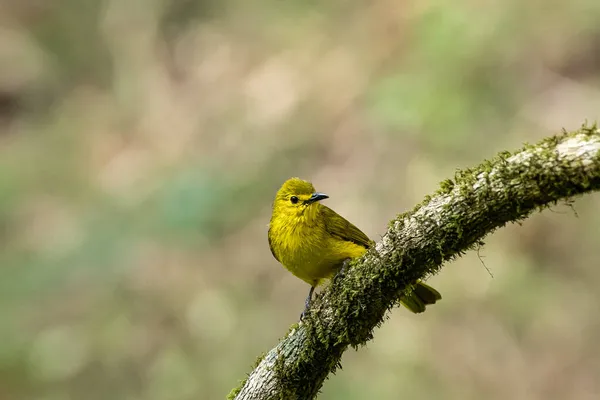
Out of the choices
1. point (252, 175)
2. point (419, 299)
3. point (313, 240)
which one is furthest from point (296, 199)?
point (252, 175)

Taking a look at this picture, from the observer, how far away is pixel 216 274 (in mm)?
7301

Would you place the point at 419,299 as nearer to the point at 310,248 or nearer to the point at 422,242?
the point at 310,248

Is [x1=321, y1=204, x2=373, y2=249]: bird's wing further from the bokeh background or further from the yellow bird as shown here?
the bokeh background

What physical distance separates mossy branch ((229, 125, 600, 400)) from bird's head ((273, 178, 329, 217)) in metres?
0.97

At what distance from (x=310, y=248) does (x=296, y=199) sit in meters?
0.37

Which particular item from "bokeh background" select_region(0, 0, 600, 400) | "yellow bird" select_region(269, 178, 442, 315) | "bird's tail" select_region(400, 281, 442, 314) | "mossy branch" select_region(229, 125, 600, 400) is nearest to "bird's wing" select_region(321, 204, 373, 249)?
"yellow bird" select_region(269, 178, 442, 315)

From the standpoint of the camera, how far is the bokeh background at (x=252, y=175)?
6289mm

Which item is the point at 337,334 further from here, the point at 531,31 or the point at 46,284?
the point at 531,31

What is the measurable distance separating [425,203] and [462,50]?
5717mm

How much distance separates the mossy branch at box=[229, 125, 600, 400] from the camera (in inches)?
73.2

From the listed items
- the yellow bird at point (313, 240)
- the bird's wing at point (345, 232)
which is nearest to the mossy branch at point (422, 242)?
the yellow bird at point (313, 240)

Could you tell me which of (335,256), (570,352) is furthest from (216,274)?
(335,256)

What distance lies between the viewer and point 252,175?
304 inches

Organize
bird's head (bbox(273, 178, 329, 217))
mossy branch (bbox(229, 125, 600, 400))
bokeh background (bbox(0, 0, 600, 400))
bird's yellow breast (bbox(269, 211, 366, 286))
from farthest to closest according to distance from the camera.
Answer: bokeh background (bbox(0, 0, 600, 400))
bird's head (bbox(273, 178, 329, 217))
bird's yellow breast (bbox(269, 211, 366, 286))
mossy branch (bbox(229, 125, 600, 400))
